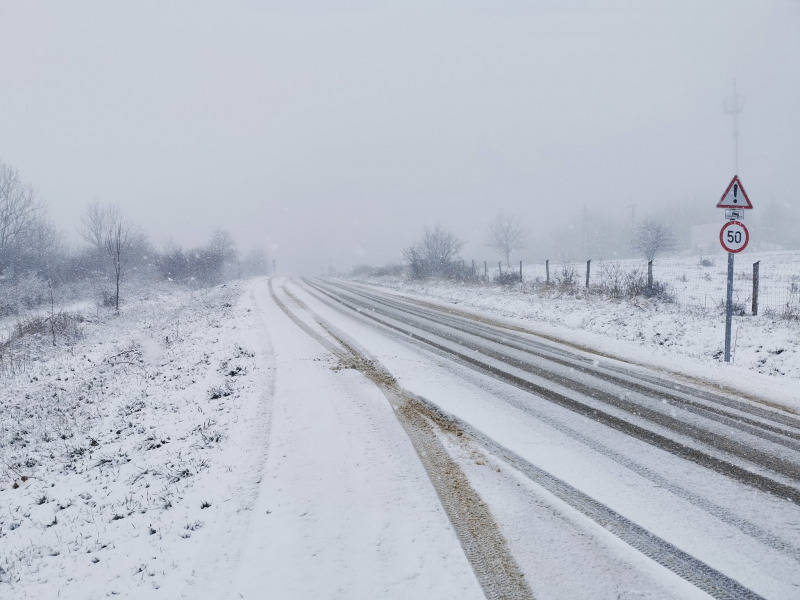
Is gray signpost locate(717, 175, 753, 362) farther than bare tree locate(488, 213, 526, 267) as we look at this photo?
No

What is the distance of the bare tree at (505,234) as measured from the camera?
194 ft

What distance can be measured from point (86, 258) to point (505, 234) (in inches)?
1977

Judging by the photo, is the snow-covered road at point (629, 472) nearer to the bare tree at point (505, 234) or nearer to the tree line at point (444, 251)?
the tree line at point (444, 251)

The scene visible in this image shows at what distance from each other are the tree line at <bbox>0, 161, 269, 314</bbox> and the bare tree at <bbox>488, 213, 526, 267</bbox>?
38.5m

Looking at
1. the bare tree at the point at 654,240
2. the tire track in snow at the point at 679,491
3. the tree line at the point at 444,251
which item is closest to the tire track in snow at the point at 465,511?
the tire track in snow at the point at 679,491

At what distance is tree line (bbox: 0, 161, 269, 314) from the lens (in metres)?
33.4

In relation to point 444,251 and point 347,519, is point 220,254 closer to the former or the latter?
point 444,251

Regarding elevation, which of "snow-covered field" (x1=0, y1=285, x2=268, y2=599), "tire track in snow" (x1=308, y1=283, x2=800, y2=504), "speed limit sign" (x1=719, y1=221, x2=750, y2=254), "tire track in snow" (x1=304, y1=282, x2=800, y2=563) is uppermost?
"speed limit sign" (x1=719, y1=221, x2=750, y2=254)

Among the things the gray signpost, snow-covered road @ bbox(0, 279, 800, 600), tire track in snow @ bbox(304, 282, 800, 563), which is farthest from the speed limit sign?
tire track in snow @ bbox(304, 282, 800, 563)

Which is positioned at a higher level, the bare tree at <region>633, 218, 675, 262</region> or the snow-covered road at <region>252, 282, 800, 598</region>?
the bare tree at <region>633, 218, 675, 262</region>

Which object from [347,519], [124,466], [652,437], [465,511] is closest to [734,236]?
[652,437]

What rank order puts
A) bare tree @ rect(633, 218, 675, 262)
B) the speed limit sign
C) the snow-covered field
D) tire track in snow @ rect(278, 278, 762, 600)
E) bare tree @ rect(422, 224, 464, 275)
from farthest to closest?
bare tree @ rect(633, 218, 675, 262)
bare tree @ rect(422, 224, 464, 275)
the speed limit sign
the snow-covered field
tire track in snow @ rect(278, 278, 762, 600)

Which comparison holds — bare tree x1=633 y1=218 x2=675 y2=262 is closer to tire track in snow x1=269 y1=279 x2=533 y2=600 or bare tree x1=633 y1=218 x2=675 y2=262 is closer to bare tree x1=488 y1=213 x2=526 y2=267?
bare tree x1=488 y1=213 x2=526 y2=267

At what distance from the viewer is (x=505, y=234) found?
192 feet
